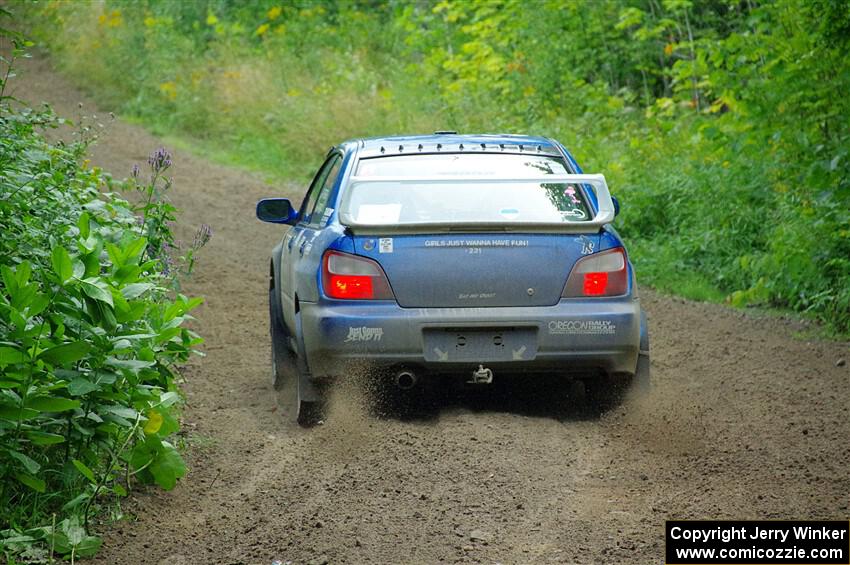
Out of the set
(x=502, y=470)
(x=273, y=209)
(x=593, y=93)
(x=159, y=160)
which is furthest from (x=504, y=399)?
(x=593, y=93)

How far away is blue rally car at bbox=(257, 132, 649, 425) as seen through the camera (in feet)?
23.8

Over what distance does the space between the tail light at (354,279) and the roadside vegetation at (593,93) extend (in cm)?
504

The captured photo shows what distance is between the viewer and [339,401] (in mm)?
7582

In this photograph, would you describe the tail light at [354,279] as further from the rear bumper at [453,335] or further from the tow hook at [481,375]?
the tow hook at [481,375]

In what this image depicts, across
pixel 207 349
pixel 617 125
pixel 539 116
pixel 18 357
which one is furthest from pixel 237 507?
pixel 539 116

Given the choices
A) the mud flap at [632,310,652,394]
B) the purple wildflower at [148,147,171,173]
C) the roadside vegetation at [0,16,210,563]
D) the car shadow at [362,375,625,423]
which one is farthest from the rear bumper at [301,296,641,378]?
the purple wildflower at [148,147,171,173]

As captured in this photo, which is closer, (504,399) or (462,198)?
(462,198)

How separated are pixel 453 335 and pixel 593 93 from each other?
12366 mm

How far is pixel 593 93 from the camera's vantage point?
19.1m

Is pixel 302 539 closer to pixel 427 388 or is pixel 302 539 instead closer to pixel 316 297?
pixel 316 297

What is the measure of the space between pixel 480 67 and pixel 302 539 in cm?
1725

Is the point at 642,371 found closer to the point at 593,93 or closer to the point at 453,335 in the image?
the point at 453,335

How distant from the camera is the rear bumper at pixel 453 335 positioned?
23.7 feet

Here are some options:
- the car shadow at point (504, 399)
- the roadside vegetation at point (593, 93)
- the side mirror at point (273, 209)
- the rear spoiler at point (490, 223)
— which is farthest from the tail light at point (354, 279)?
the roadside vegetation at point (593, 93)
